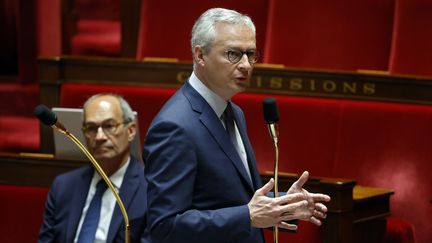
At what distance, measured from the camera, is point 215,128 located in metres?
0.60

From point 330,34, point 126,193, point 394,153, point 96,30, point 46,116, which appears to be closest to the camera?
point 46,116

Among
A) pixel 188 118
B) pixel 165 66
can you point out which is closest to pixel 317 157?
pixel 165 66

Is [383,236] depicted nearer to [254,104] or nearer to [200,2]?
[254,104]

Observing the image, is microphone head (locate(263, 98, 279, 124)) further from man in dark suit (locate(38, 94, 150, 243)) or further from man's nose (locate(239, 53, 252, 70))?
man in dark suit (locate(38, 94, 150, 243))

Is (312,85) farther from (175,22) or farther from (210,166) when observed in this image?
(210,166)

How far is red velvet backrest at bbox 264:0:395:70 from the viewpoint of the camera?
1.21 m

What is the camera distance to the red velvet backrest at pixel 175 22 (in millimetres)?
1285

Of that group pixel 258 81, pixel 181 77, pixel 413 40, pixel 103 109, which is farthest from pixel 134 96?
pixel 413 40

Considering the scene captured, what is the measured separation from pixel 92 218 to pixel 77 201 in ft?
0.09

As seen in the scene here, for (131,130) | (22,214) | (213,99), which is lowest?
(22,214)

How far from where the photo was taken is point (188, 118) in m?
0.59

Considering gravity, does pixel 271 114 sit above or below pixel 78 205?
above

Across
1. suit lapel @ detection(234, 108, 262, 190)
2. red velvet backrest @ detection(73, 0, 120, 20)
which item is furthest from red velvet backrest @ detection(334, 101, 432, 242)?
red velvet backrest @ detection(73, 0, 120, 20)

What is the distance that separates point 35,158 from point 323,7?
454 millimetres
